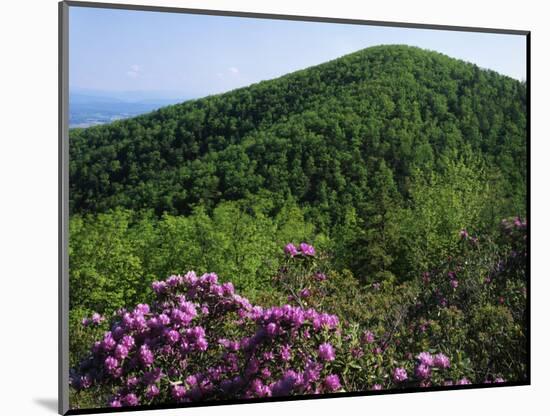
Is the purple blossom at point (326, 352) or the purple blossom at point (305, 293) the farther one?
the purple blossom at point (305, 293)

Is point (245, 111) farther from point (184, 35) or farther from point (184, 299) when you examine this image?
point (184, 299)

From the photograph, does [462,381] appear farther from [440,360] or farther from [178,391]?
[178,391]

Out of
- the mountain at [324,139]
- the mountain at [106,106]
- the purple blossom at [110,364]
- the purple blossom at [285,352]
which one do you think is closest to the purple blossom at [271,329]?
the purple blossom at [285,352]

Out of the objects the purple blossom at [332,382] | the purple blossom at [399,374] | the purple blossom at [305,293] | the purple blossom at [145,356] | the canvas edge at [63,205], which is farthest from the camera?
the purple blossom at [399,374]

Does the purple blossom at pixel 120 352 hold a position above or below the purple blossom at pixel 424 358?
above

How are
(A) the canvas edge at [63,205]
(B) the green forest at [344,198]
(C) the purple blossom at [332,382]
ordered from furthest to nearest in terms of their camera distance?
(C) the purple blossom at [332,382]
(B) the green forest at [344,198]
(A) the canvas edge at [63,205]

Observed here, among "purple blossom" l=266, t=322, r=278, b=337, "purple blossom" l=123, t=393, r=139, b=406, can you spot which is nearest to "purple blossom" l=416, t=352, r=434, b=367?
"purple blossom" l=266, t=322, r=278, b=337

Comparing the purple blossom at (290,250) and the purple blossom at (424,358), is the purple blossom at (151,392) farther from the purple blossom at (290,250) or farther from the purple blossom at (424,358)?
the purple blossom at (424,358)

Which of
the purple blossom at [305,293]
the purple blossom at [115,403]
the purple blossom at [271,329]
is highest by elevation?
the purple blossom at [305,293]
